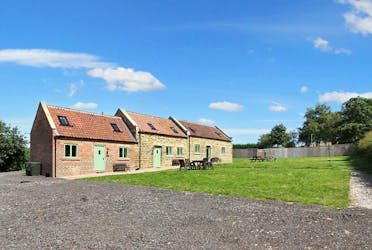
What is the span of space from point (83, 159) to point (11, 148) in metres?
14.0

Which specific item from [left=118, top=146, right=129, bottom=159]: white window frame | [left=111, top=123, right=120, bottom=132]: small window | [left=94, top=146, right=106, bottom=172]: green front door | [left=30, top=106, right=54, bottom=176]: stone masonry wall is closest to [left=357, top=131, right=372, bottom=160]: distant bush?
[left=118, top=146, right=129, bottom=159]: white window frame

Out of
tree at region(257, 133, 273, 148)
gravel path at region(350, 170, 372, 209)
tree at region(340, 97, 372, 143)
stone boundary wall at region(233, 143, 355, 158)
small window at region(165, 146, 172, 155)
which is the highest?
tree at region(340, 97, 372, 143)

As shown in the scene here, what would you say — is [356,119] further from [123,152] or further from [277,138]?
[123,152]

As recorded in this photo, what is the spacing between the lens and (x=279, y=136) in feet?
284

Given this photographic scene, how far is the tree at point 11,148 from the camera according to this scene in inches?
1529

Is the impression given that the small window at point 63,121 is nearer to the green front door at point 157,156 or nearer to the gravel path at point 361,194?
the green front door at point 157,156

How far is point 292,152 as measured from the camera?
67.4 metres

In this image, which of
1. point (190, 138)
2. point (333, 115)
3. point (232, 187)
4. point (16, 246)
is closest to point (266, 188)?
point (232, 187)

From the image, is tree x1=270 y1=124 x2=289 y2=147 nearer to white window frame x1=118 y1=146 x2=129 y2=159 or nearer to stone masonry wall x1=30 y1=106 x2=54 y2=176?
white window frame x1=118 y1=146 x2=129 y2=159

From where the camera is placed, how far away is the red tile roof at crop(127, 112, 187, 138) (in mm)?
37750

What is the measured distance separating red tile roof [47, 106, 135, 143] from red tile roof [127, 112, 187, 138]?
2004 millimetres

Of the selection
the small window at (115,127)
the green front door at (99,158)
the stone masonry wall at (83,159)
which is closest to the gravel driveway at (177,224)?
the stone masonry wall at (83,159)

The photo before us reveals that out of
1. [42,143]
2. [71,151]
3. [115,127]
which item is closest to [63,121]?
[42,143]

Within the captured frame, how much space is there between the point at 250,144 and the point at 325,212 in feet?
208
